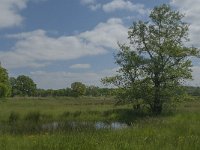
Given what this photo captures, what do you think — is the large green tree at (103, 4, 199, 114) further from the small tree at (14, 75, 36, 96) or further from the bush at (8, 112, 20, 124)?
the small tree at (14, 75, 36, 96)

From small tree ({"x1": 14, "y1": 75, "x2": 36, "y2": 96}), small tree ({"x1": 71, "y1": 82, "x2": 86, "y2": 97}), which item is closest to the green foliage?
small tree ({"x1": 14, "y1": 75, "x2": 36, "y2": 96})

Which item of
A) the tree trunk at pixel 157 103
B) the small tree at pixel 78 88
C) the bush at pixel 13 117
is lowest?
the bush at pixel 13 117

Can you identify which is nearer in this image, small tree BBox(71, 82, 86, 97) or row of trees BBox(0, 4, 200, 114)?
row of trees BBox(0, 4, 200, 114)

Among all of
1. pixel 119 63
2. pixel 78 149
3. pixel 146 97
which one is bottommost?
pixel 78 149

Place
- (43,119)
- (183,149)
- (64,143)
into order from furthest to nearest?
(43,119) < (64,143) < (183,149)

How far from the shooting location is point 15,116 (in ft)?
113

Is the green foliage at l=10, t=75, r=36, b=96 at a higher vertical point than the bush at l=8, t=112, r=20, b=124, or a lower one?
higher

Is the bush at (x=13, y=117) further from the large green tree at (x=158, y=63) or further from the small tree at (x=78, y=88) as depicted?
the small tree at (x=78, y=88)

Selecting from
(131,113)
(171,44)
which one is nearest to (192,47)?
(171,44)

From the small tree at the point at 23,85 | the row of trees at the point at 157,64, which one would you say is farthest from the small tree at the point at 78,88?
the row of trees at the point at 157,64

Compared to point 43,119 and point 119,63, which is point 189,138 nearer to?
point 43,119

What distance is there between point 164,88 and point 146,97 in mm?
1748

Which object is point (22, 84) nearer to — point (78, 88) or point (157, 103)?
point (78, 88)

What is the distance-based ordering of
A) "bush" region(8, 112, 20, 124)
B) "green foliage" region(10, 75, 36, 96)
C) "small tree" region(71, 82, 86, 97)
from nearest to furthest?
"bush" region(8, 112, 20, 124) < "small tree" region(71, 82, 86, 97) < "green foliage" region(10, 75, 36, 96)
